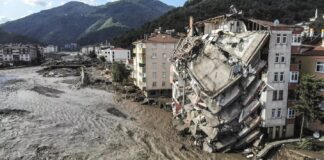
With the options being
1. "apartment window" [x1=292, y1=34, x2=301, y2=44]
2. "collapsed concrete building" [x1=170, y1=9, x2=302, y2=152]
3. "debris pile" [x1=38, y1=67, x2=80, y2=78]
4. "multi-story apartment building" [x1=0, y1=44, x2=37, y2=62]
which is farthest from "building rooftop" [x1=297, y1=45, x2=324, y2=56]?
"multi-story apartment building" [x1=0, y1=44, x2=37, y2=62]

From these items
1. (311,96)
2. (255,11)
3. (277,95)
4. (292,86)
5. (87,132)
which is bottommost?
(87,132)

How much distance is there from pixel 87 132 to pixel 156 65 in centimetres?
2461

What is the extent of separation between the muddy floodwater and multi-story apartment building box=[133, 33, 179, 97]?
247 inches

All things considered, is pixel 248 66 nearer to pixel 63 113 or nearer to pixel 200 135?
pixel 200 135

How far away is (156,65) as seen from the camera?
5894 centimetres

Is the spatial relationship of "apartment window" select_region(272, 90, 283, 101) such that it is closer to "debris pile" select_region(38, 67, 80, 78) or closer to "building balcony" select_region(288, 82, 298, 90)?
"building balcony" select_region(288, 82, 298, 90)

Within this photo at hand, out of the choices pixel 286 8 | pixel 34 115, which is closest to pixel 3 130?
pixel 34 115

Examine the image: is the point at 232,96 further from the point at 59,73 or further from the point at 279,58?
the point at 59,73

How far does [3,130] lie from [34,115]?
29.4 feet

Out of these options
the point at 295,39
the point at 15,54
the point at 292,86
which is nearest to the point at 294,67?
the point at 292,86

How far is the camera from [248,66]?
3086 centimetres

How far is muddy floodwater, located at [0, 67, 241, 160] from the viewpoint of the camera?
30859mm

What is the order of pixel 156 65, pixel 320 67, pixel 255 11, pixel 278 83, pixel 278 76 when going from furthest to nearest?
pixel 255 11
pixel 156 65
pixel 278 83
pixel 278 76
pixel 320 67

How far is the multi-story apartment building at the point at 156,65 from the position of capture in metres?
58.2
